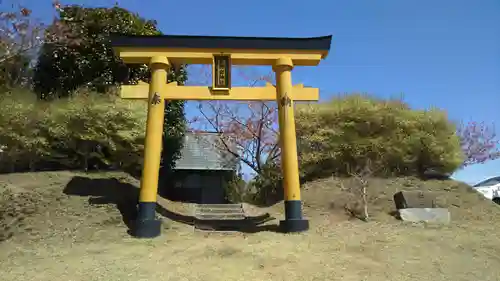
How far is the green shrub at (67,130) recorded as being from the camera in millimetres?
10049

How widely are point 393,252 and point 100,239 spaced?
5650 millimetres

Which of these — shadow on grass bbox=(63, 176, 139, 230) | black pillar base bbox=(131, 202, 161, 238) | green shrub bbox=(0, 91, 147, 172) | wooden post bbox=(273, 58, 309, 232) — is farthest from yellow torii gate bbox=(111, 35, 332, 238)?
green shrub bbox=(0, 91, 147, 172)

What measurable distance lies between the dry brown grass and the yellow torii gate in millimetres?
1425

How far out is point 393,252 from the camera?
6332 millimetres

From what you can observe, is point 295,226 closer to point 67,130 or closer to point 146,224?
point 146,224

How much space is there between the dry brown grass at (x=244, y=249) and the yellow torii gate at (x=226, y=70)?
142cm

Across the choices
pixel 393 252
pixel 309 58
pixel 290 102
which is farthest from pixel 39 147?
pixel 393 252

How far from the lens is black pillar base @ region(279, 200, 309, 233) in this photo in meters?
7.73

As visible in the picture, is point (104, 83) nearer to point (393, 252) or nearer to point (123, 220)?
point (123, 220)

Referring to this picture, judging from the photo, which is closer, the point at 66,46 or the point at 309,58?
the point at 309,58

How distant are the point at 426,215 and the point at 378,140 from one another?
3393mm

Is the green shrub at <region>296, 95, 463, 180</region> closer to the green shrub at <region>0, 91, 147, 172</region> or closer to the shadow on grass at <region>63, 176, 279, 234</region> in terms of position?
the shadow on grass at <region>63, 176, 279, 234</region>

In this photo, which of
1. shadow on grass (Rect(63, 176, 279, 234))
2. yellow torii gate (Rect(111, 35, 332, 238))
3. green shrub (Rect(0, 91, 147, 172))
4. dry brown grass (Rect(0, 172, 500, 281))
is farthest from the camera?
green shrub (Rect(0, 91, 147, 172))

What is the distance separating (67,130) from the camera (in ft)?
33.3
